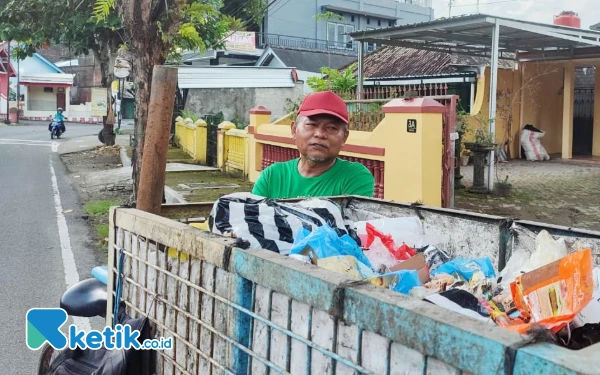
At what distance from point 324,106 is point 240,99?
67.3ft

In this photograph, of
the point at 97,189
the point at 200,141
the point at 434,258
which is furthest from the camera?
the point at 200,141

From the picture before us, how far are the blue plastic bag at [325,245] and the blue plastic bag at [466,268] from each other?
0.39 metres

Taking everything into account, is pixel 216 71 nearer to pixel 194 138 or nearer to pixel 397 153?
pixel 194 138

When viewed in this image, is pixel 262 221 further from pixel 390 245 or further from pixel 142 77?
pixel 142 77

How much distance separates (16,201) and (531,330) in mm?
11419

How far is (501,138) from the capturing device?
1741cm

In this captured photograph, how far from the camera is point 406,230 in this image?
10.0 feet

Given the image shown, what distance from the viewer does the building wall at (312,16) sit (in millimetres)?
37281

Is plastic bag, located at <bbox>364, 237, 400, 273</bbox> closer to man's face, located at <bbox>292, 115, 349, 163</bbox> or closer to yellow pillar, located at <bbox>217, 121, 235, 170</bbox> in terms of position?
man's face, located at <bbox>292, 115, 349, 163</bbox>

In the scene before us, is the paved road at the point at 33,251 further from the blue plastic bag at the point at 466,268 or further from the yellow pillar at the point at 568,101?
the yellow pillar at the point at 568,101

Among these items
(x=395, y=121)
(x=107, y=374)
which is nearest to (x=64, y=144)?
(x=395, y=121)

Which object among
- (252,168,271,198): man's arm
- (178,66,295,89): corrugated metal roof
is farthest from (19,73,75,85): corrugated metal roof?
(252,168,271,198): man's arm

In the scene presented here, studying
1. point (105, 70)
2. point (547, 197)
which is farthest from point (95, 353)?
point (105, 70)

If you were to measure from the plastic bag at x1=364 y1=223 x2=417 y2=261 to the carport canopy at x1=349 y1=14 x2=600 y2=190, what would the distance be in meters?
8.95
